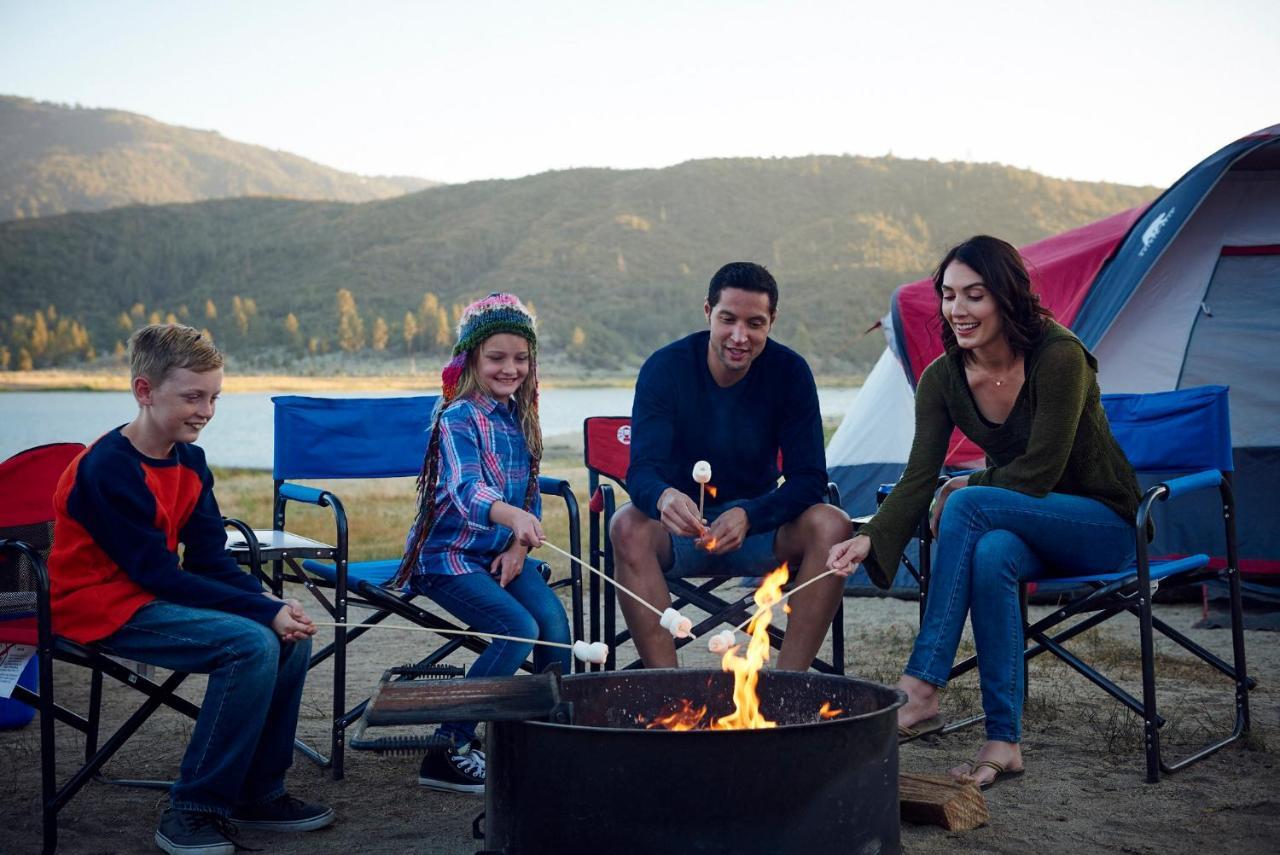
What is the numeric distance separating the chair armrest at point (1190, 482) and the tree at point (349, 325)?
43941 mm

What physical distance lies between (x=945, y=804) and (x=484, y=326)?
148 centimetres

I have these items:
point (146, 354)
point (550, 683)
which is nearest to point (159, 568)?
point (146, 354)

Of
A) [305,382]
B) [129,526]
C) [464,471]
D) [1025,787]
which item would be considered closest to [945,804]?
[1025,787]

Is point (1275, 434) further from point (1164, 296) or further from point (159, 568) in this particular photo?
point (159, 568)

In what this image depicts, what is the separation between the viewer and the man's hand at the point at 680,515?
2604 mm

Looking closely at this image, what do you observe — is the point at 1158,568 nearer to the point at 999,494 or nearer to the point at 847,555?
the point at 999,494

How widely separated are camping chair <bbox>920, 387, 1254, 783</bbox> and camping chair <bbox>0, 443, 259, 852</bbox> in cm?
176

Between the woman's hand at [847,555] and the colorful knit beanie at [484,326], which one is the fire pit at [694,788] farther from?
the colorful knit beanie at [484,326]

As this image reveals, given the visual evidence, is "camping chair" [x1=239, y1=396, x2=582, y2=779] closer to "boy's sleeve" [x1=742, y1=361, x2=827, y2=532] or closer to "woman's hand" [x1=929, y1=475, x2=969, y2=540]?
"boy's sleeve" [x1=742, y1=361, x2=827, y2=532]

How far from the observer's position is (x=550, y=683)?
1.90m

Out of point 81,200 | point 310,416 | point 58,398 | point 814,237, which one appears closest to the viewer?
point 310,416

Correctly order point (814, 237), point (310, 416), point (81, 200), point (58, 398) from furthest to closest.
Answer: point (81, 200), point (814, 237), point (58, 398), point (310, 416)

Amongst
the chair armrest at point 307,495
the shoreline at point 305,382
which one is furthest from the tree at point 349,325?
the chair armrest at point 307,495

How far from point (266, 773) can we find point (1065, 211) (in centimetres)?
6120
